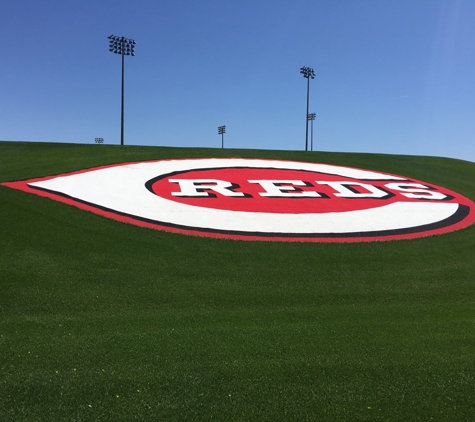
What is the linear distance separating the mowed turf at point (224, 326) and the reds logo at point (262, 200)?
42.4 inches

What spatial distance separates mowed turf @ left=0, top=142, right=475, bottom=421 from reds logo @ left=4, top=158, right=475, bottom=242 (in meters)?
1.08

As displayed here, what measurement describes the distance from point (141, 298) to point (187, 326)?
1301 millimetres

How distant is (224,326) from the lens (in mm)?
5734

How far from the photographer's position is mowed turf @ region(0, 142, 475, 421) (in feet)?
13.3

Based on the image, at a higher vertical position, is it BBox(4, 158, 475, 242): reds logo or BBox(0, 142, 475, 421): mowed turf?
BBox(4, 158, 475, 242): reds logo

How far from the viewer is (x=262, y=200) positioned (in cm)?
1424

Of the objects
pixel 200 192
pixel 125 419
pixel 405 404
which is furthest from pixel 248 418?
pixel 200 192

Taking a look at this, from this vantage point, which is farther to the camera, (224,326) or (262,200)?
(262,200)

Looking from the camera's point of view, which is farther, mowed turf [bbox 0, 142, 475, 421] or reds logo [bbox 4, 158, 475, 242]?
reds logo [bbox 4, 158, 475, 242]

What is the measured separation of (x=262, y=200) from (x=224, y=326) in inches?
345

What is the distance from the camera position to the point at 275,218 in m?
12.3

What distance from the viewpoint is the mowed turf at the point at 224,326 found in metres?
4.06

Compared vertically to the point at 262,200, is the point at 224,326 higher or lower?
lower

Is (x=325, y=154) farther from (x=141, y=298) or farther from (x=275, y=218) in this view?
(x=141, y=298)
